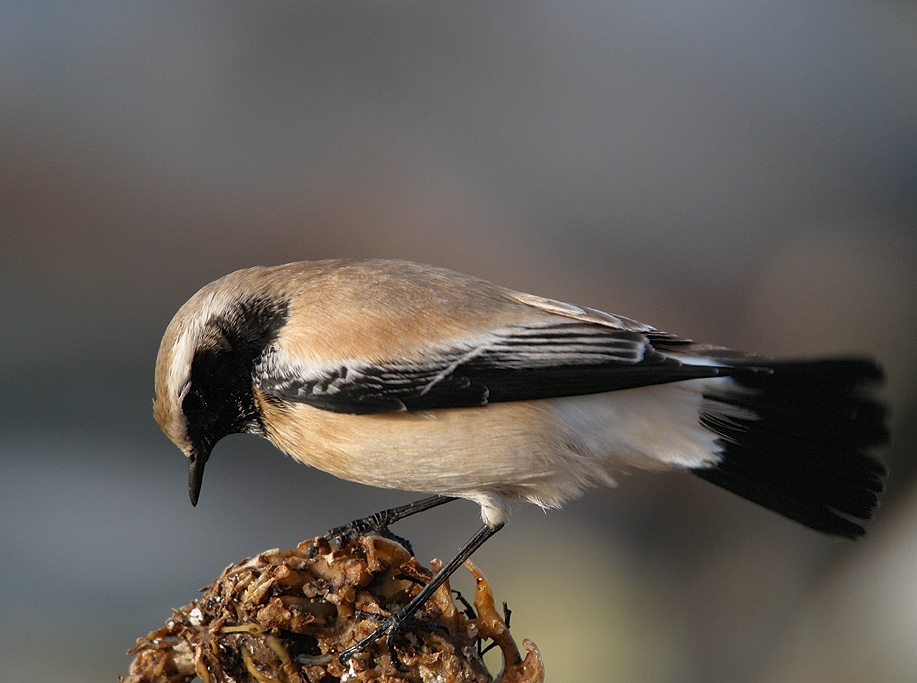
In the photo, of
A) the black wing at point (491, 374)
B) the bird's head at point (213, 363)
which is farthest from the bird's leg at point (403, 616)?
A: the bird's head at point (213, 363)

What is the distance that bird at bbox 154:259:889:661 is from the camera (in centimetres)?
125

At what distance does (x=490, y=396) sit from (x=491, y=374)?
0.03 m

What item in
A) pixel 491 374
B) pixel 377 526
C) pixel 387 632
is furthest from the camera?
pixel 377 526

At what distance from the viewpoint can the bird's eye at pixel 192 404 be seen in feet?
4.22

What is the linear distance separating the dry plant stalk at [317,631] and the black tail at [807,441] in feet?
1.62

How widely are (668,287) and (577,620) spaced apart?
1.22 m

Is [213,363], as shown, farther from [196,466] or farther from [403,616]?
[403,616]

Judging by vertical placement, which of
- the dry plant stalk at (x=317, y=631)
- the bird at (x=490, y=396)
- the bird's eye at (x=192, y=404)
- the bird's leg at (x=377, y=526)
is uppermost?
the bird at (x=490, y=396)

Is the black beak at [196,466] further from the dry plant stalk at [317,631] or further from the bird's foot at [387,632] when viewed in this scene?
the bird's foot at [387,632]

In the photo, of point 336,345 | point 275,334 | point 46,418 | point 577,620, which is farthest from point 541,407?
point 46,418

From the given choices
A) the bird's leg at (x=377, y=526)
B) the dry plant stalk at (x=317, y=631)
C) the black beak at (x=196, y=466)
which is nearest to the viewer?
the dry plant stalk at (x=317, y=631)

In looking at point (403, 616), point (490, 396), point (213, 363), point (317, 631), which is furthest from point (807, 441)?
point (213, 363)

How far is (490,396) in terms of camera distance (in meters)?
1.25

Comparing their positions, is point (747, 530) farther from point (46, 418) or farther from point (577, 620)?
point (46, 418)
